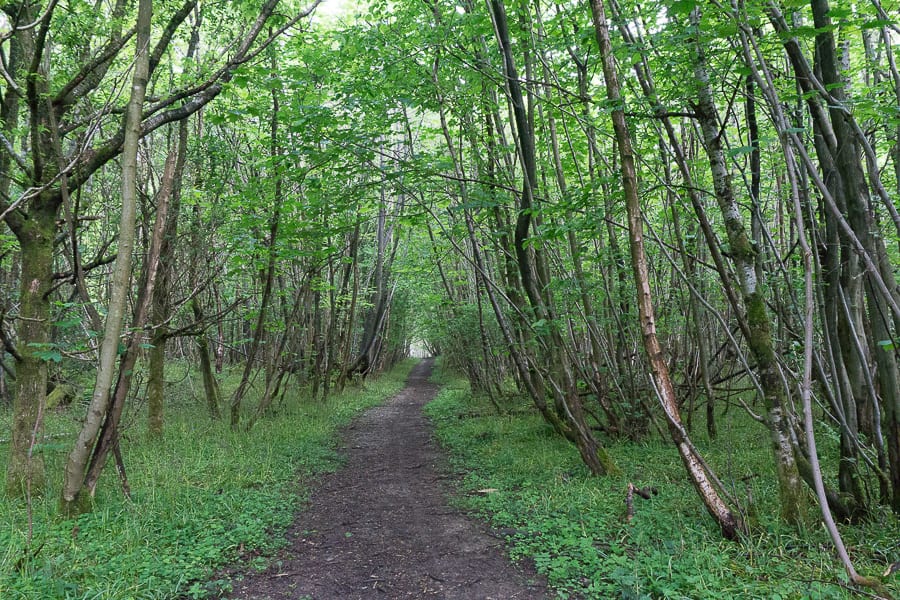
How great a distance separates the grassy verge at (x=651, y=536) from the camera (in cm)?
309

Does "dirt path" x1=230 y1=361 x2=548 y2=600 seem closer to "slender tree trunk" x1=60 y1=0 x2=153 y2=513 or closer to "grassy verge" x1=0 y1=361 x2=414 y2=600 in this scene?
"grassy verge" x1=0 y1=361 x2=414 y2=600

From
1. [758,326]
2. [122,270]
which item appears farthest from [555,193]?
[122,270]

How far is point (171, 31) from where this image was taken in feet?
17.0

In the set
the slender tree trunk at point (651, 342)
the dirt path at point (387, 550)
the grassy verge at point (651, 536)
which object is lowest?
the dirt path at point (387, 550)

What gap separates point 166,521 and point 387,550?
1.88 m

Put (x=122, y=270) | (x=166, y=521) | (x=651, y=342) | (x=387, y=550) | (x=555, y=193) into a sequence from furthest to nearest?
(x=555, y=193), (x=166, y=521), (x=387, y=550), (x=122, y=270), (x=651, y=342)

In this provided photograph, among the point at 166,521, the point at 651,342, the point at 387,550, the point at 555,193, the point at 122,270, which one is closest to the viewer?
the point at 651,342

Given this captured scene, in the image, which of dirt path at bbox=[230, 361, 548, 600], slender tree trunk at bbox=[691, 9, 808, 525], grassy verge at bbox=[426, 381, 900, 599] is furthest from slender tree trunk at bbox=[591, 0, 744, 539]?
dirt path at bbox=[230, 361, 548, 600]

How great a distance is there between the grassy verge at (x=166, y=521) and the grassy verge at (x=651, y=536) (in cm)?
208

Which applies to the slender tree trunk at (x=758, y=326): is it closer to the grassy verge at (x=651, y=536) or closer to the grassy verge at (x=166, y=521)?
the grassy verge at (x=651, y=536)

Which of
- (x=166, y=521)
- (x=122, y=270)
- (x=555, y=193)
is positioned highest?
(x=555, y=193)

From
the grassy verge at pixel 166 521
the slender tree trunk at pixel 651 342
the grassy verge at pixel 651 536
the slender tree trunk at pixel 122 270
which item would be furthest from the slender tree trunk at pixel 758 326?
the slender tree trunk at pixel 122 270

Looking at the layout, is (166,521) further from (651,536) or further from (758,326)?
(758,326)

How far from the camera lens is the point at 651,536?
3863 mm
